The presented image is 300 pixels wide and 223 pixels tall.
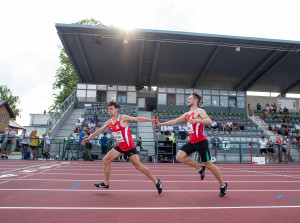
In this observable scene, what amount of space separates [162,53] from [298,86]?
21252 mm

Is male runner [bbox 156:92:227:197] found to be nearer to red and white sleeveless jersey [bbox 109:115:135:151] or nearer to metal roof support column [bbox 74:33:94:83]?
red and white sleeveless jersey [bbox 109:115:135:151]

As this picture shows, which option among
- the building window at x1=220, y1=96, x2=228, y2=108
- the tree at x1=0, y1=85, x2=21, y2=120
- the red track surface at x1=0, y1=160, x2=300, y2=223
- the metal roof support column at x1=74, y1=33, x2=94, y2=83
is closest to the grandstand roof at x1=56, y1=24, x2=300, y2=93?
the metal roof support column at x1=74, y1=33, x2=94, y2=83

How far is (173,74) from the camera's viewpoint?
3089 centimetres

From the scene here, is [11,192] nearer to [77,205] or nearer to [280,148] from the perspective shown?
[77,205]

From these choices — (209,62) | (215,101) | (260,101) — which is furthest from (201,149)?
(260,101)

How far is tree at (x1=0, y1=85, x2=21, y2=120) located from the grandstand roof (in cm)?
3973

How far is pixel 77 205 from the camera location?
399 cm

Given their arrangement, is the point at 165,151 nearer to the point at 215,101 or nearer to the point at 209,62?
the point at 209,62

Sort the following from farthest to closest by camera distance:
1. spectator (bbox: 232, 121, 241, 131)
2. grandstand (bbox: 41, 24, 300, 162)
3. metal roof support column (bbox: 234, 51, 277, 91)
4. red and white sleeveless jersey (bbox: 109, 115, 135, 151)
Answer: metal roof support column (bbox: 234, 51, 277, 91), spectator (bbox: 232, 121, 241, 131), grandstand (bbox: 41, 24, 300, 162), red and white sleeveless jersey (bbox: 109, 115, 135, 151)

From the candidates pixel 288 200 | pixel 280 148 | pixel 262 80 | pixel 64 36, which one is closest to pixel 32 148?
pixel 64 36

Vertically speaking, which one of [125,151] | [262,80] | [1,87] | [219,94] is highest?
[1,87]

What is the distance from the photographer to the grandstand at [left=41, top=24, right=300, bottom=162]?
73.4 feet

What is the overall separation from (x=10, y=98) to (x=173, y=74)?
49.0 m

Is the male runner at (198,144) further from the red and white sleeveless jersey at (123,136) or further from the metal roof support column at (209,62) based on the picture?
the metal roof support column at (209,62)
